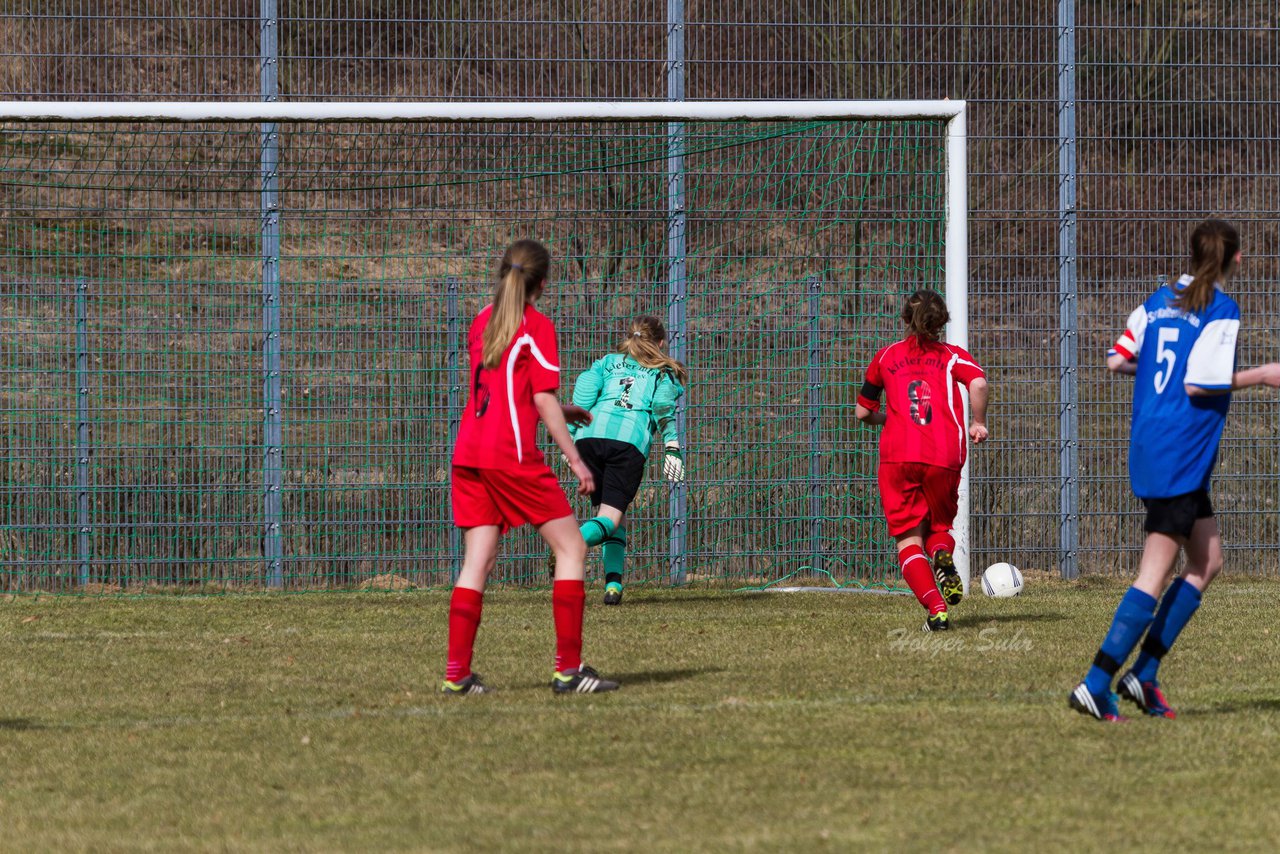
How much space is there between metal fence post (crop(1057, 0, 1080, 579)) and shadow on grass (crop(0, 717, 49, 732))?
8.52m

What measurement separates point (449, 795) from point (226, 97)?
8.75 m

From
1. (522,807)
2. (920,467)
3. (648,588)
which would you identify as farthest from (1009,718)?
(648,588)

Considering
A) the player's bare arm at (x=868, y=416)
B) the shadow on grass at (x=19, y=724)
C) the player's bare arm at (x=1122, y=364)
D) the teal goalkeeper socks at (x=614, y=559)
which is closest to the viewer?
the player's bare arm at (x=1122, y=364)

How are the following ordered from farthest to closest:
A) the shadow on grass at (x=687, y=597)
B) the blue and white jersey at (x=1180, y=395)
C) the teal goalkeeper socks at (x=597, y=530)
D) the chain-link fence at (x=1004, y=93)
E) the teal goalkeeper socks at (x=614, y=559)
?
the chain-link fence at (x=1004, y=93) < the shadow on grass at (x=687, y=597) < the teal goalkeeper socks at (x=614, y=559) < the teal goalkeeper socks at (x=597, y=530) < the blue and white jersey at (x=1180, y=395)

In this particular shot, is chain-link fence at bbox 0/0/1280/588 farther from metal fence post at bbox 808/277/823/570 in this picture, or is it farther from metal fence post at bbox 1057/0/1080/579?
metal fence post at bbox 808/277/823/570

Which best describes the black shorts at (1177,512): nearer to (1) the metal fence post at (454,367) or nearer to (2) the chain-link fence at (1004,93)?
(2) the chain-link fence at (1004,93)

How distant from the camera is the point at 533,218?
12609 millimetres

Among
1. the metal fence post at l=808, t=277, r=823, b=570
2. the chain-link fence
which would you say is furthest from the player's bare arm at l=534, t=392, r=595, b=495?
the chain-link fence

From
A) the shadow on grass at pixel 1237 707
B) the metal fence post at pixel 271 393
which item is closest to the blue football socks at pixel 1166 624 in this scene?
the shadow on grass at pixel 1237 707

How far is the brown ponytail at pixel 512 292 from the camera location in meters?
6.57

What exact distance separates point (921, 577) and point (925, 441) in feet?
2.35

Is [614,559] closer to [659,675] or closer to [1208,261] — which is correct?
[659,675]

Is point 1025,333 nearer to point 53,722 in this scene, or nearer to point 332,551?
point 332,551

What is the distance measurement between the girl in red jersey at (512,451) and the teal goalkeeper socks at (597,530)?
3.46 metres
